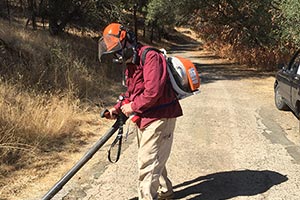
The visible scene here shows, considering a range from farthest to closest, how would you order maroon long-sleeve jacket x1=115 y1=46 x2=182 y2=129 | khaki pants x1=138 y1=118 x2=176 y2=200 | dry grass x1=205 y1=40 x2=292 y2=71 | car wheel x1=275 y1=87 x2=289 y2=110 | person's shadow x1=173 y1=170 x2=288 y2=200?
dry grass x1=205 y1=40 x2=292 y2=71 < car wheel x1=275 y1=87 x2=289 y2=110 < person's shadow x1=173 y1=170 x2=288 y2=200 < khaki pants x1=138 y1=118 x2=176 y2=200 < maroon long-sleeve jacket x1=115 y1=46 x2=182 y2=129

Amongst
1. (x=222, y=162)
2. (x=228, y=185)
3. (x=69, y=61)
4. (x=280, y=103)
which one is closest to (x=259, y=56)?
(x=280, y=103)

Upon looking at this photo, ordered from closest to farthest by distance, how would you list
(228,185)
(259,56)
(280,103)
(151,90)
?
1. (151,90)
2. (228,185)
3. (280,103)
4. (259,56)

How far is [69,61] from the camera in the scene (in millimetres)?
9914

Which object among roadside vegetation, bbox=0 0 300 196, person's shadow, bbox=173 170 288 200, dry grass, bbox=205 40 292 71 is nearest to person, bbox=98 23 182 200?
person's shadow, bbox=173 170 288 200

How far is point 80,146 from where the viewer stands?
619 centimetres

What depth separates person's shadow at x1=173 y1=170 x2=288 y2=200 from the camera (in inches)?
171

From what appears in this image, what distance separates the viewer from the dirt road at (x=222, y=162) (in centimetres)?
443

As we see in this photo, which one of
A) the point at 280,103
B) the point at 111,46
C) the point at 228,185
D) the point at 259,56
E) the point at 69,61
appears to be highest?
the point at 111,46

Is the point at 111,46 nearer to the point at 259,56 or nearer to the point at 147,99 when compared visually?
the point at 147,99

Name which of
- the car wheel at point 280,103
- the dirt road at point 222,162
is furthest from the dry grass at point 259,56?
the dirt road at point 222,162

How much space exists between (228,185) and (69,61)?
6428mm

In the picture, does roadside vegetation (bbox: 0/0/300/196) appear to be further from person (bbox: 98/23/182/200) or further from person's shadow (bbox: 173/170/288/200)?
person's shadow (bbox: 173/170/288/200)

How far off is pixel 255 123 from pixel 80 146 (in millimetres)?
3563

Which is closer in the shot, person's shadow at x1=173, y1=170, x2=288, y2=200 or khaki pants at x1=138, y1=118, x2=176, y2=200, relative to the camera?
khaki pants at x1=138, y1=118, x2=176, y2=200
